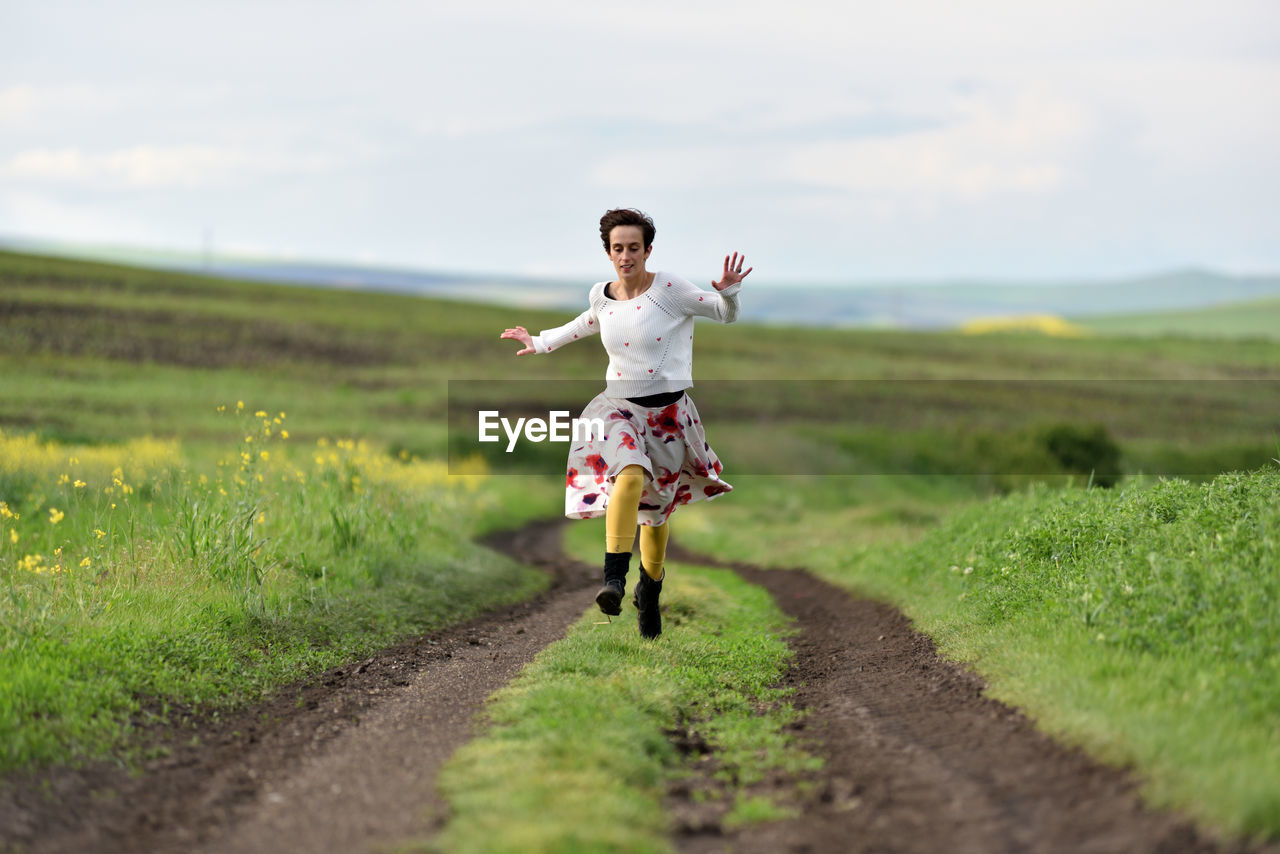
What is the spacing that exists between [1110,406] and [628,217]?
53414mm

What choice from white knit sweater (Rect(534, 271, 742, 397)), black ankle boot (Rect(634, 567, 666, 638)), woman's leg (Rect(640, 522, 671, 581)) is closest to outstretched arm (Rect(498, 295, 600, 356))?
white knit sweater (Rect(534, 271, 742, 397))

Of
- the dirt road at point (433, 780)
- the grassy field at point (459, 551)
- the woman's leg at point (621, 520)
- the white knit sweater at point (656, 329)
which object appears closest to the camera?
the dirt road at point (433, 780)

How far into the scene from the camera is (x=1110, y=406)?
55.7 meters

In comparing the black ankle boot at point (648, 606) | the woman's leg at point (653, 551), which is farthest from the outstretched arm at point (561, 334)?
the black ankle boot at point (648, 606)

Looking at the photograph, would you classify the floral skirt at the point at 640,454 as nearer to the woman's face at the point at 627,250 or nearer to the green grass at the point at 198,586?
the woman's face at the point at 627,250

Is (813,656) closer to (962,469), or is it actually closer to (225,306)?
(962,469)

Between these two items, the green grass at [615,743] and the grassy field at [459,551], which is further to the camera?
the grassy field at [459,551]

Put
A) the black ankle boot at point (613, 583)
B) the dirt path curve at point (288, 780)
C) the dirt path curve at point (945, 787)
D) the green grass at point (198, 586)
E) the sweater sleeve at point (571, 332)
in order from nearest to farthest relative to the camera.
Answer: the dirt path curve at point (945, 787), the dirt path curve at point (288, 780), the green grass at point (198, 586), the black ankle boot at point (613, 583), the sweater sleeve at point (571, 332)

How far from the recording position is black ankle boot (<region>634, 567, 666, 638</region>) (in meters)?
8.46

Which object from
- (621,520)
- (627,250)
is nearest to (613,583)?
(621,520)

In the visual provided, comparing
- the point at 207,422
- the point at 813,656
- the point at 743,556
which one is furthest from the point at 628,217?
the point at 207,422

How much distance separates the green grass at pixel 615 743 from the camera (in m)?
4.24

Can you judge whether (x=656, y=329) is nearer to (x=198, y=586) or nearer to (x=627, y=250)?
(x=627, y=250)

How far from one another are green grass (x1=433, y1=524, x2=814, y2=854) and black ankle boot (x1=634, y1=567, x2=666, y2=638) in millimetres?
128
